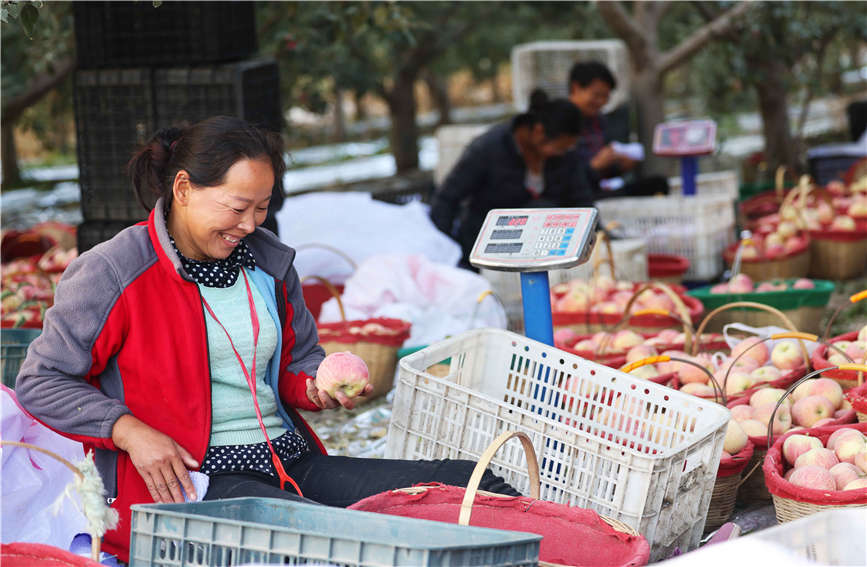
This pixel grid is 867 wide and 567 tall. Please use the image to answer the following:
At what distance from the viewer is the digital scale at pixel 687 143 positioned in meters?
6.41

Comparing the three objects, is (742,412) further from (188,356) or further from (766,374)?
(188,356)

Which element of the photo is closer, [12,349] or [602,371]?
[602,371]

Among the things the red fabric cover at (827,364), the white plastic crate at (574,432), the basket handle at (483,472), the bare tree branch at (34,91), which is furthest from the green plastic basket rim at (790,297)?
the bare tree branch at (34,91)

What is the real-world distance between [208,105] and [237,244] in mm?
2384

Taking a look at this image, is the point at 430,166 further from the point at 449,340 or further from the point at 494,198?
the point at 449,340

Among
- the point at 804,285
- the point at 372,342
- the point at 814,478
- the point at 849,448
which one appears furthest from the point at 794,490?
the point at 804,285

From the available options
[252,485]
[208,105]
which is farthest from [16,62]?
[252,485]

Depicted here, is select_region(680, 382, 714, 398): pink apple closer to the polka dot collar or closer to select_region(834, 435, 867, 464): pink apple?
select_region(834, 435, 867, 464): pink apple

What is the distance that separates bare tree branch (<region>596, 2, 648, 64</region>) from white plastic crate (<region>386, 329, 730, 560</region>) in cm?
483

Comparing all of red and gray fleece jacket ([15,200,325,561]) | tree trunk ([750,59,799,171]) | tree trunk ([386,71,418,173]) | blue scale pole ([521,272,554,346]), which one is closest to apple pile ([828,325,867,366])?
blue scale pole ([521,272,554,346])

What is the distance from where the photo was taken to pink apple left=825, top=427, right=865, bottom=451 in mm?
2980

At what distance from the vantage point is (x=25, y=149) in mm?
19234

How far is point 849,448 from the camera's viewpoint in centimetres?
294

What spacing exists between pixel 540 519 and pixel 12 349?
214cm
